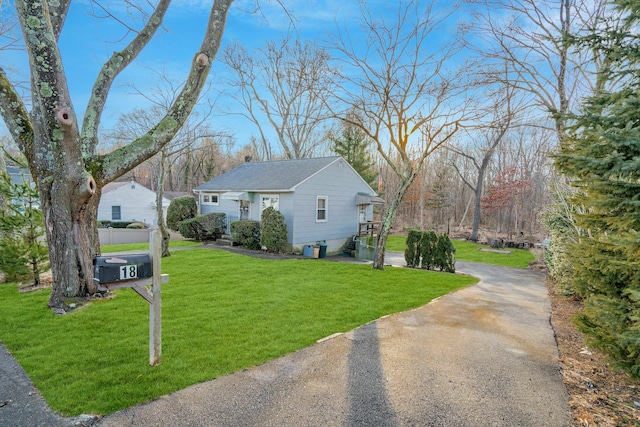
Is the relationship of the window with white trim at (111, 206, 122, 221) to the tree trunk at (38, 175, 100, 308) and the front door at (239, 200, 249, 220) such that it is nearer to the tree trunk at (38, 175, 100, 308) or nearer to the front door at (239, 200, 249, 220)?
the front door at (239, 200, 249, 220)

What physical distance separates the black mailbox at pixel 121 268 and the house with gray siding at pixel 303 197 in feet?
33.0

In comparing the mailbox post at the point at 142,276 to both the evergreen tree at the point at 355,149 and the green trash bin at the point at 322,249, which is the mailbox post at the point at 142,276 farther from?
the evergreen tree at the point at 355,149

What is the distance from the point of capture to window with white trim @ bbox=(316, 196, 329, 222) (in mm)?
14820

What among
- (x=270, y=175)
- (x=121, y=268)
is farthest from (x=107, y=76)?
(x=270, y=175)

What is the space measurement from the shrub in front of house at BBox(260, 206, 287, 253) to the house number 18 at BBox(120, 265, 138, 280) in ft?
31.7

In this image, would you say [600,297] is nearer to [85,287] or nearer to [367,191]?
[85,287]

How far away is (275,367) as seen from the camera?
11.9 ft

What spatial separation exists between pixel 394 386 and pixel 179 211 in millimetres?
17438

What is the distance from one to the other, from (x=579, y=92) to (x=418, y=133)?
4.96 m

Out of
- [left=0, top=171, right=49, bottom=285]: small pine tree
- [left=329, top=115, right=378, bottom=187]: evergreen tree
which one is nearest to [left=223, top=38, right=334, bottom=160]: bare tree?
[left=329, top=115, right=378, bottom=187]: evergreen tree

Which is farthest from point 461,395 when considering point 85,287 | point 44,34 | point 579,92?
point 579,92

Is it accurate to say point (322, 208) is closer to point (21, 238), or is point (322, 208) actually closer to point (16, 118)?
point (21, 238)

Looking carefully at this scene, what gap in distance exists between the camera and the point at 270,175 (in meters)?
16.1

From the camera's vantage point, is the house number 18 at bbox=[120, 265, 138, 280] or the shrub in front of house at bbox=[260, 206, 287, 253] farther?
the shrub in front of house at bbox=[260, 206, 287, 253]
